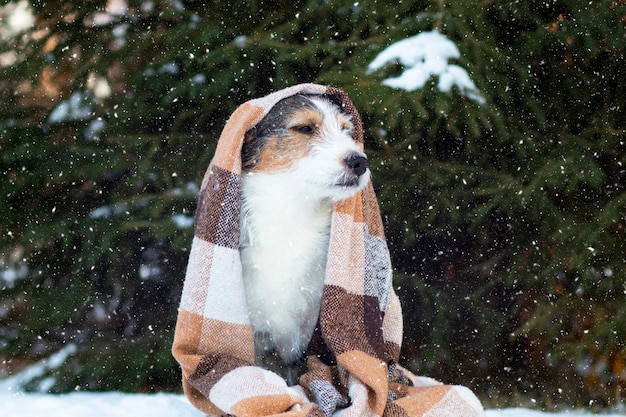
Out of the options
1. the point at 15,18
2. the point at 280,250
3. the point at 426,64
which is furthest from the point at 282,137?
the point at 15,18

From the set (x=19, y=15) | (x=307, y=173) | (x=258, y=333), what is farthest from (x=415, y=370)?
(x=19, y=15)

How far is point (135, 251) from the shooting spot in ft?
11.9

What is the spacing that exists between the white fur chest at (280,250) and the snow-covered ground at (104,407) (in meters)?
0.55

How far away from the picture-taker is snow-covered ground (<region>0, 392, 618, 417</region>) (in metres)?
2.39

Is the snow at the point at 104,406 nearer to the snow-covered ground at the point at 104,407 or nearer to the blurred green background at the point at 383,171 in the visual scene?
the snow-covered ground at the point at 104,407

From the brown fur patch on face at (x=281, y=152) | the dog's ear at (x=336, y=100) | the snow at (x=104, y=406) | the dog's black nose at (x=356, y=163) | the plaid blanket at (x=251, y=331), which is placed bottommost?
the snow at (x=104, y=406)

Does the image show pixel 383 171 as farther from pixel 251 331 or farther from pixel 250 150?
pixel 251 331

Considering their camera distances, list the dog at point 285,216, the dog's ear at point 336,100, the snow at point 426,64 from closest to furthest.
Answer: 1. the dog at point 285,216
2. the dog's ear at point 336,100
3. the snow at point 426,64

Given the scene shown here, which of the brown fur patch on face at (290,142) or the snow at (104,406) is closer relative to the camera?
the brown fur patch on face at (290,142)

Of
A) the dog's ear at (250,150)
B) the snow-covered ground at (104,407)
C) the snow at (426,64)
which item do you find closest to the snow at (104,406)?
the snow-covered ground at (104,407)

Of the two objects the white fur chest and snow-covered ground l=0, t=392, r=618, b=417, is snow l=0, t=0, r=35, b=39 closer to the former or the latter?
snow-covered ground l=0, t=392, r=618, b=417

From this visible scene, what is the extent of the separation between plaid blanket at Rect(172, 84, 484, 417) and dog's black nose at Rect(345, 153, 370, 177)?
164 millimetres

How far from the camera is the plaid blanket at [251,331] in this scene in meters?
1.87

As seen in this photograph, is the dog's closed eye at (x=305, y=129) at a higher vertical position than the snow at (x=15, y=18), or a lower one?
lower
